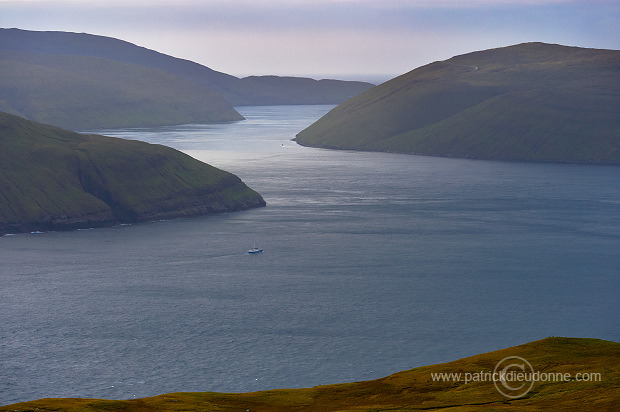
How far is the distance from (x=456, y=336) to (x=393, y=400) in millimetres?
45432

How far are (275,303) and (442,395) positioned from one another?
63.5m

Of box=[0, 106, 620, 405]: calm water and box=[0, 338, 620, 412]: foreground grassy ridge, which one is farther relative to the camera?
box=[0, 106, 620, 405]: calm water

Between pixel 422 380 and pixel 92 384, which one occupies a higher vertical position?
pixel 422 380

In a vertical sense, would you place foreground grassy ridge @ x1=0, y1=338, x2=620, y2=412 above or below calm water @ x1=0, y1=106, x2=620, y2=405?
above

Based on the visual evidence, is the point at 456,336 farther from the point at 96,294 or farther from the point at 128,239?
the point at 128,239

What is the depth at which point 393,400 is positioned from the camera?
247 feet

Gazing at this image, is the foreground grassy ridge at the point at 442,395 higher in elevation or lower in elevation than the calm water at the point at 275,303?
higher

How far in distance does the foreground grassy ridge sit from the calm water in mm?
19621

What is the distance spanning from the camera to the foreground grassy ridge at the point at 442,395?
6581cm

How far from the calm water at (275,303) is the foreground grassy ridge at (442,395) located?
19621 millimetres

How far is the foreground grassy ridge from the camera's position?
65812 mm

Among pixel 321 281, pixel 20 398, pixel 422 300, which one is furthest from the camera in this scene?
pixel 321 281

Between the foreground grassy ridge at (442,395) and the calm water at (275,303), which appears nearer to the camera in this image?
the foreground grassy ridge at (442,395)

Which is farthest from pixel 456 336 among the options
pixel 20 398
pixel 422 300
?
pixel 20 398
